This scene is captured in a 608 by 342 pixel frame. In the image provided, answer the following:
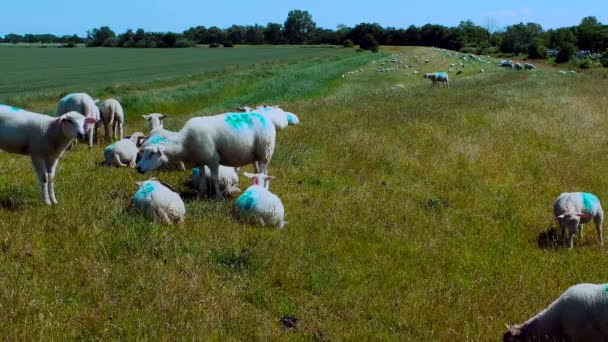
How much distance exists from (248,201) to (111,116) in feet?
29.0

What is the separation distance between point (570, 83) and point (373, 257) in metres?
33.3

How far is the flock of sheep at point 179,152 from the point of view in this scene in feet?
30.0

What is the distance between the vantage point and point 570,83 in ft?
125

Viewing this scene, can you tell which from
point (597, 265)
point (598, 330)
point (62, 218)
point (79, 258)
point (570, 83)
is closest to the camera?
point (598, 330)

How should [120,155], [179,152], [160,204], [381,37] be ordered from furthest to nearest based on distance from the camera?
[381,37], [120,155], [179,152], [160,204]

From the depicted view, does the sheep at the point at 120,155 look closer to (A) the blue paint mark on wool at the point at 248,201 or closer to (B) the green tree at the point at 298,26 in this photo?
(A) the blue paint mark on wool at the point at 248,201

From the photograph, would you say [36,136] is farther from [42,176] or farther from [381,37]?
[381,37]

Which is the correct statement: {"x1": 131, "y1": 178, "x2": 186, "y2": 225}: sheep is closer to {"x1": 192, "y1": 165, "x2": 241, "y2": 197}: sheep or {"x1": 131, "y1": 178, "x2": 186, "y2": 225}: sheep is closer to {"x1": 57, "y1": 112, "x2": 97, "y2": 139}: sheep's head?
{"x1": 57, "y1": 112, "x2": 97, "y2": 139}: sheep's head

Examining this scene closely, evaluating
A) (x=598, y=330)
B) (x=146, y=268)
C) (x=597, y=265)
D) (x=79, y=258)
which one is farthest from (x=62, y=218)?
(x=597, y=265)

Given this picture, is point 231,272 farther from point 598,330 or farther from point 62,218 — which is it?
point 598,330

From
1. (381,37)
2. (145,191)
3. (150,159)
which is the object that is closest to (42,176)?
(145,191)

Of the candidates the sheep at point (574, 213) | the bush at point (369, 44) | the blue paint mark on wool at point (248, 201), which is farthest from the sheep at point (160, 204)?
the bush at point (369, 44)

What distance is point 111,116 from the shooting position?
17078mm

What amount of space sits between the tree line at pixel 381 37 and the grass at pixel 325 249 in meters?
92.4
